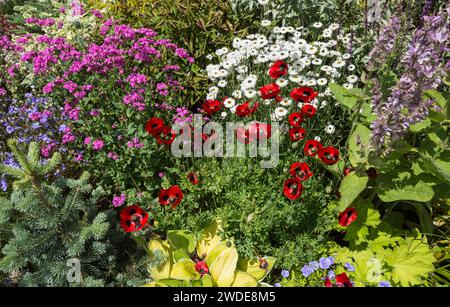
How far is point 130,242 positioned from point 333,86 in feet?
5.84

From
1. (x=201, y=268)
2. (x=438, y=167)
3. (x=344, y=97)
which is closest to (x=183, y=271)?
(x=201, y=268)

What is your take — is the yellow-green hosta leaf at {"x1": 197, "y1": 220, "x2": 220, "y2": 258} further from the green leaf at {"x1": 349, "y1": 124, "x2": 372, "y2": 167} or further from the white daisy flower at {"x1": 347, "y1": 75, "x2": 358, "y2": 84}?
the white daisy flower at {"x1": 347, "y1": 75, "x2": 358, "y2": 84}

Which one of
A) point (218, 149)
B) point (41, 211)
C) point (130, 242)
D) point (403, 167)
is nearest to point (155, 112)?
point (218, 149)

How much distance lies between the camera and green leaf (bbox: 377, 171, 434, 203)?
259 cm

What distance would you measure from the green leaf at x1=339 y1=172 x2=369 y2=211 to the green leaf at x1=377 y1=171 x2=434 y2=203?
0.17 metres

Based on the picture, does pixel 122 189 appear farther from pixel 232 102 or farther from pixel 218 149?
pixel 232 102

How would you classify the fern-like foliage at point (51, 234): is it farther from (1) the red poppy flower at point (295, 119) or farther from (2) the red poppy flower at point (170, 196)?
(1) the red poppy flower at point (295, 119)

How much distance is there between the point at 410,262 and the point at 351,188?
607mm

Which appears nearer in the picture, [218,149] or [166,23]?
[218,149]

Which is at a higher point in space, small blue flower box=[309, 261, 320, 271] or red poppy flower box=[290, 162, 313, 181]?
red poppy flower box=[290, 162, 313, 181]

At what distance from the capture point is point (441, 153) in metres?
2.75

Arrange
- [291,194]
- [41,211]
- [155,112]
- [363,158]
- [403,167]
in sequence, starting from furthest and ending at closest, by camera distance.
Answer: [155,112] → [403,167] → [363,158] → [291,194] → [41,211]

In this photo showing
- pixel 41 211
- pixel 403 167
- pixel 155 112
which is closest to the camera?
pixel 41 211

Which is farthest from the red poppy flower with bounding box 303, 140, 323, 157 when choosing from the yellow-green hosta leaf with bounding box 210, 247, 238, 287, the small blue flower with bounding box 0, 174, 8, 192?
the small blue flower with bounding box 0, 174, 8, 192
